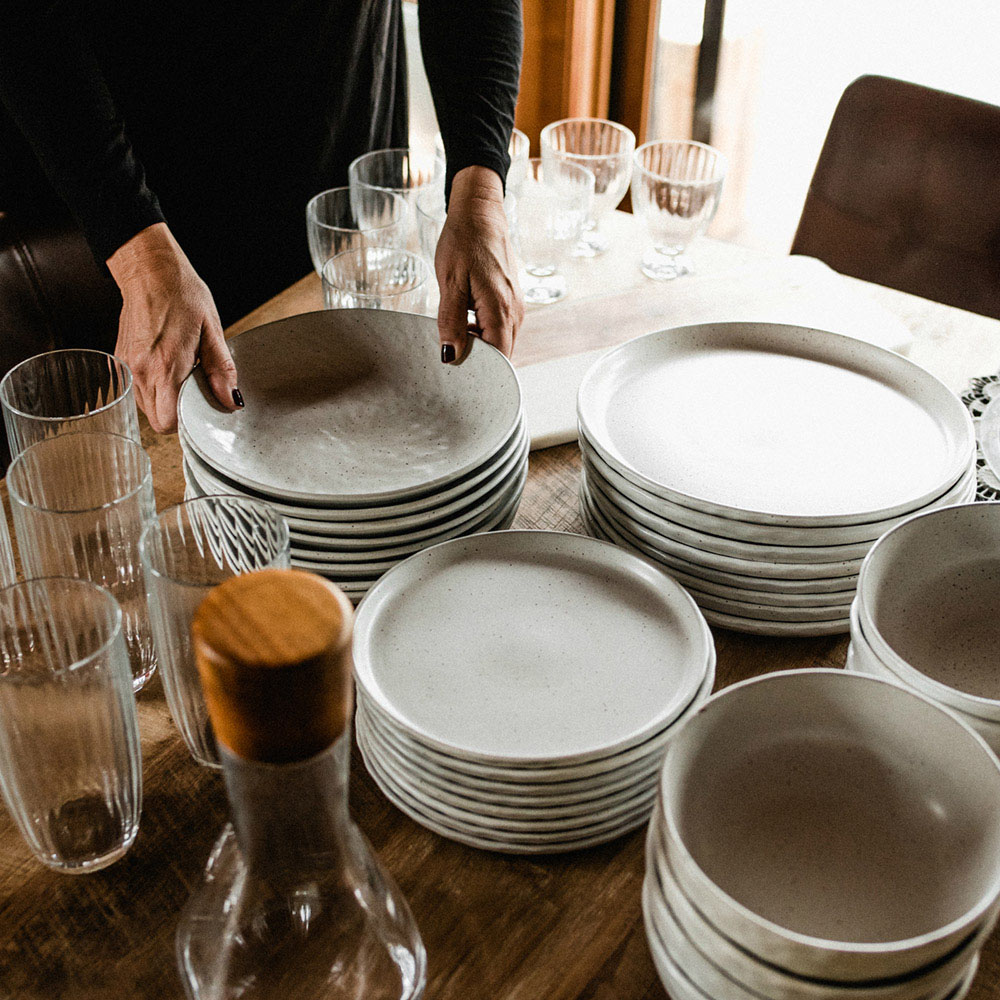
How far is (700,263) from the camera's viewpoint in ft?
4.92

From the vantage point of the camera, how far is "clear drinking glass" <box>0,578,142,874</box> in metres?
0.59

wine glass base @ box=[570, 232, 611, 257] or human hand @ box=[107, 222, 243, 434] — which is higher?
human hand @ box=[107, 222, 243, 434]

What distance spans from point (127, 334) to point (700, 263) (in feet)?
2.74

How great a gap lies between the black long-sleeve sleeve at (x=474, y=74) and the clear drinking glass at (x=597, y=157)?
0.44 feet

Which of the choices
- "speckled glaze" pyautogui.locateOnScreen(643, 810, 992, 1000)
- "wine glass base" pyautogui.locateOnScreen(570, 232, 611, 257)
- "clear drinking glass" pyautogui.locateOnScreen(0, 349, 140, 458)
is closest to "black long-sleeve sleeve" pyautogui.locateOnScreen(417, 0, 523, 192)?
"wine glass base" pyautogui.locateOnScreen(570, 232, 611, 257)

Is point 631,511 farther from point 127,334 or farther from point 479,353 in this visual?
point 127,334

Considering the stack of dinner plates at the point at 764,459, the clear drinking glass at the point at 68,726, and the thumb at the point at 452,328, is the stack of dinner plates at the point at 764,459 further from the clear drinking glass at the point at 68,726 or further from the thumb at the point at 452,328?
the clear drinking glass at the point at 68,726

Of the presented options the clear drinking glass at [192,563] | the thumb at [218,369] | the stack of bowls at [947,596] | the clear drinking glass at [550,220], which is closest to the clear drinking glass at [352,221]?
the clear drinking glass at [550,220]

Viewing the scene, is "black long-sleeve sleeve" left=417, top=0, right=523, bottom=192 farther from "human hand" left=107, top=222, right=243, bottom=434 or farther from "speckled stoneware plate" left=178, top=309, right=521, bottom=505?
"human hand" left=107, top=222, right=243, bottom=434

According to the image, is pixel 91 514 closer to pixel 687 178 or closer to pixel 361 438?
pixel 361 438

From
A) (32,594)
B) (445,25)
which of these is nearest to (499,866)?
(32,594)

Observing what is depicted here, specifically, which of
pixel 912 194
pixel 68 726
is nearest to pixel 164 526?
pixel 68 726

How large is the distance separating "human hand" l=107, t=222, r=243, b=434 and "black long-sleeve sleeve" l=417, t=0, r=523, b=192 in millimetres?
400

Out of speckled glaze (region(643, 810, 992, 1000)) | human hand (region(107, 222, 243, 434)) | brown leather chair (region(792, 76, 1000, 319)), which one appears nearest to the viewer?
speckled glaze (region(643, 810, 992, 1000))
